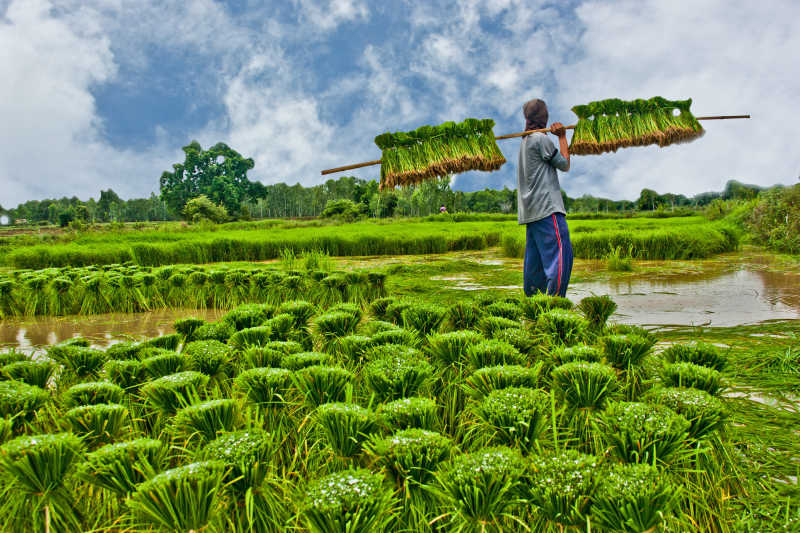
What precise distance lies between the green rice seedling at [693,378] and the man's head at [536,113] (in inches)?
116

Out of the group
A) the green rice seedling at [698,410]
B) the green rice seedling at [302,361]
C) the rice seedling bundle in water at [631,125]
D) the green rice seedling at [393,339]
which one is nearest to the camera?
the green rice seedling at [698,410]

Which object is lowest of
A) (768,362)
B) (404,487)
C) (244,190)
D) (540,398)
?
(768,362)

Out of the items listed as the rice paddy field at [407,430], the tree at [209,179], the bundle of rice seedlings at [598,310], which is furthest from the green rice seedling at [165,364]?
the tree at [209,179]

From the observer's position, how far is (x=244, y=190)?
66375 mm

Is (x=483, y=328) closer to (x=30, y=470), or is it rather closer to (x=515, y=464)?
(x=515, y=464)

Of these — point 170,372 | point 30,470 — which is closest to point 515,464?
point 30,470

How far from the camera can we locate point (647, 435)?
1.07m

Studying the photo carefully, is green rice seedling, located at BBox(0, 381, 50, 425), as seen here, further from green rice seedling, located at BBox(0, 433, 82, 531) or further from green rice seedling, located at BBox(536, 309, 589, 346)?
green rice seedling, located at BBox(536, 309, 589, 346)

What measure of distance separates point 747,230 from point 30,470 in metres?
14.8

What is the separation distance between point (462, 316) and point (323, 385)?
125 centimetres

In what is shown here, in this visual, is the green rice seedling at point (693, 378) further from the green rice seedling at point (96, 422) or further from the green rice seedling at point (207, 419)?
the green rice seedling at point (96, 422)

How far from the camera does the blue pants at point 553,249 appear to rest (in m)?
3.71

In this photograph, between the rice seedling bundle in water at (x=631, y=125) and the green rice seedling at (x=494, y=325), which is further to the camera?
the rice seedling bundle in water at (x=631, y=125)

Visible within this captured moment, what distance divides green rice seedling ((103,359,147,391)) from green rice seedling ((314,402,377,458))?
1051 millimetres
